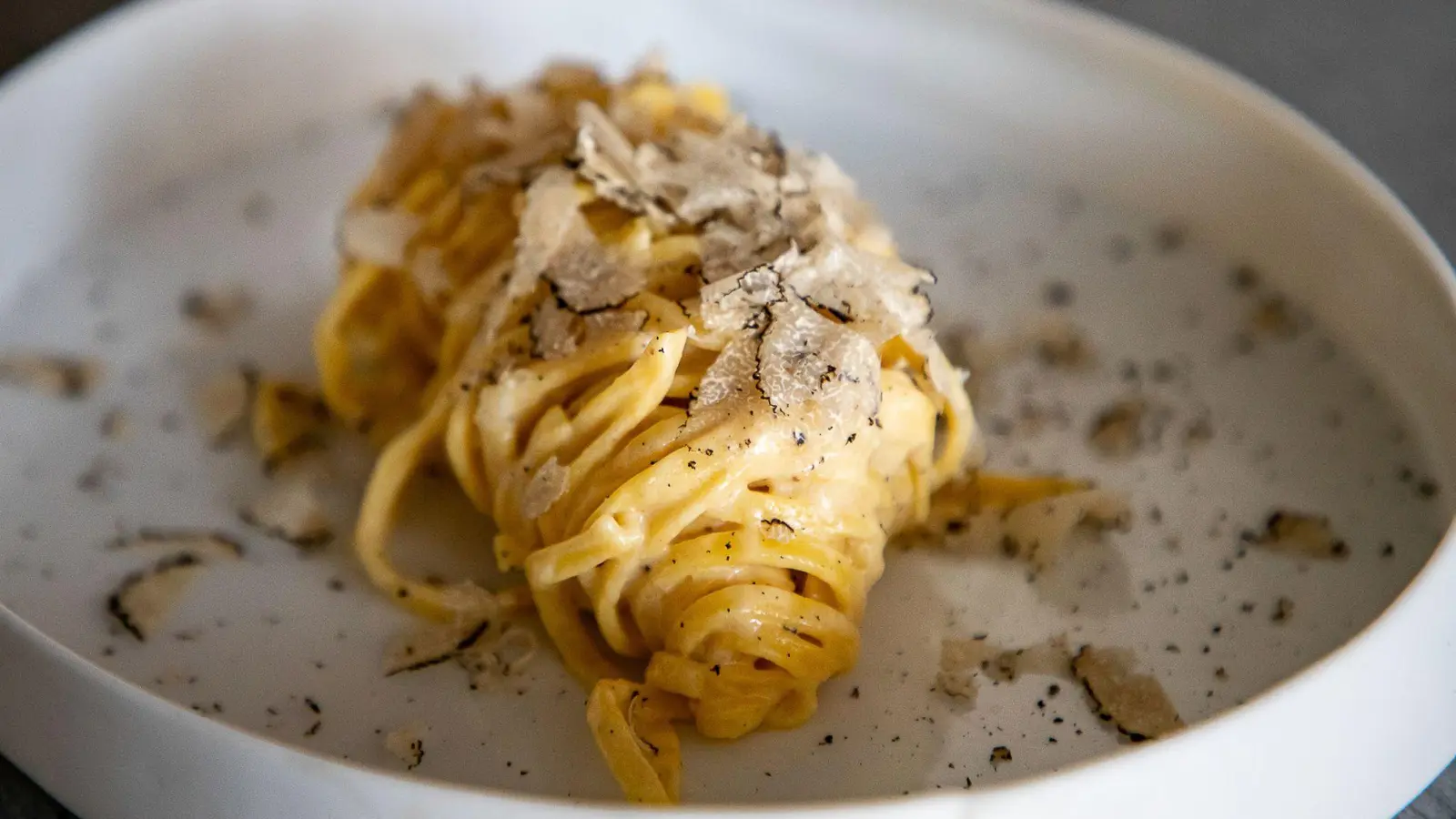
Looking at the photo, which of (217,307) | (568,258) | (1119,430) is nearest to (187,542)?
(217,307)

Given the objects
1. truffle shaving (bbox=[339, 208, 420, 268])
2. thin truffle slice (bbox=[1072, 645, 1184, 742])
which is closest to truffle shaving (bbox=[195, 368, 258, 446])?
truffle shaving (bbox=[339, 208, 420, 268])

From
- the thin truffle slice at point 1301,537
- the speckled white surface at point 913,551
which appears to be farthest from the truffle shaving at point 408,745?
the thin truffle slice at point 1301,537

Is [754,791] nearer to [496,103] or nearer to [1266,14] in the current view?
[496,103]

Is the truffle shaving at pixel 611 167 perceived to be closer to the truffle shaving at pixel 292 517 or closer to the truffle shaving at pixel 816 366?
the truffle shaving at pixel 816 366

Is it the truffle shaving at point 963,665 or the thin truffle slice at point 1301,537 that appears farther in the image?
the thin truffle slice at point 1301,537

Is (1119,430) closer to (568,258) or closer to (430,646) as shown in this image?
(568,258)
